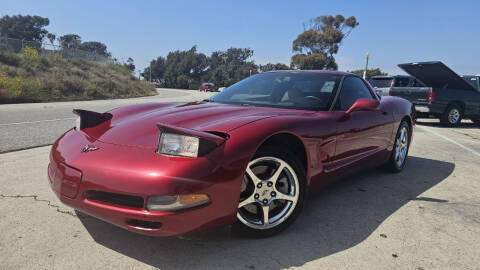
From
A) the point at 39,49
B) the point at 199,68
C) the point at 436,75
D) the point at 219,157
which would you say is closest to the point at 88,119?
the point at 219,157

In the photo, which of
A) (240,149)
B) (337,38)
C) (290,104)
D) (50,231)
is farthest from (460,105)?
(337,38)

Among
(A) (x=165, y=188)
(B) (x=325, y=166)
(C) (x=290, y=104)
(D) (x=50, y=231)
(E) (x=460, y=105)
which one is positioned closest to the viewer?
(A) (x=165, y=188)

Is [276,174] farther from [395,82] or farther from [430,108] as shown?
[395,82]

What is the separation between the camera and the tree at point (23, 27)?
94.6m

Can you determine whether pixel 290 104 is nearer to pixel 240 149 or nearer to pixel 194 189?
pixel 240 149

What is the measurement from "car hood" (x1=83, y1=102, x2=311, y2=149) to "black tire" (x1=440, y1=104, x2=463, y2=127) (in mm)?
9893

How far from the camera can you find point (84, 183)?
192 cm

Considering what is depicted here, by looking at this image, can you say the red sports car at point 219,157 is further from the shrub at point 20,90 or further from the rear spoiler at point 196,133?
the shrub at point 20,90

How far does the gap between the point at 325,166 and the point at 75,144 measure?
1865mm

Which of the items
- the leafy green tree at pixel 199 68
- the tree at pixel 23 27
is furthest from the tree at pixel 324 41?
the tree at pixel 23 27

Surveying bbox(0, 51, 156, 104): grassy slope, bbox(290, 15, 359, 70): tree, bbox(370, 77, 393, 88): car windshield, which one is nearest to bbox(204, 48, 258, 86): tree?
bbox(290, 15, 359, 70): tree

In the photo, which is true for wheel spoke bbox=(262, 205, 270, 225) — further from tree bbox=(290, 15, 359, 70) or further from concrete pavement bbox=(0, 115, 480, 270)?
tree bbox=(290, 15, 359, 70)

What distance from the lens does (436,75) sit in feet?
34.3

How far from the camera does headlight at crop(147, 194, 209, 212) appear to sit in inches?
69.7
